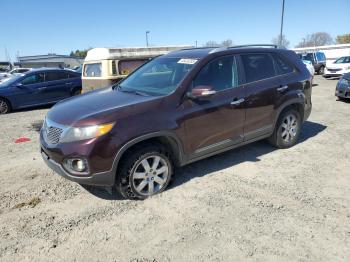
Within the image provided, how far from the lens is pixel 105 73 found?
9.12 metres

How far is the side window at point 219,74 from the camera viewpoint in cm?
427

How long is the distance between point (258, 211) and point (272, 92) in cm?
216

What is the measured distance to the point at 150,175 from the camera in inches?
154

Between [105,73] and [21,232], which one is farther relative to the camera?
[105,73]

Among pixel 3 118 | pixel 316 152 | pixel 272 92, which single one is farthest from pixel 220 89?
pixel 3 118

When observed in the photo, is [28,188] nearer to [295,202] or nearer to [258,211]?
[258,211]

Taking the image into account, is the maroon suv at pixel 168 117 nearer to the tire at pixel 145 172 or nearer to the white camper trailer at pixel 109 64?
the tire at pixel 145 172

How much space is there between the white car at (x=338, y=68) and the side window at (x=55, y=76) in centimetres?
1452

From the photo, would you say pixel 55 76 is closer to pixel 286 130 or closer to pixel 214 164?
pixel 214 164

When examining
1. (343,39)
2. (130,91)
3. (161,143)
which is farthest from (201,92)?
(343,39)

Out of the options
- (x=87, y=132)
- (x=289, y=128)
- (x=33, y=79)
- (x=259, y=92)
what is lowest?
(x=289, y=128)

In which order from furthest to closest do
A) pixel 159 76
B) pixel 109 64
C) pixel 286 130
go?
pixel 109 64
pixel 286 130
pixel 159 76

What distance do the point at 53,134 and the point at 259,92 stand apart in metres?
2.98

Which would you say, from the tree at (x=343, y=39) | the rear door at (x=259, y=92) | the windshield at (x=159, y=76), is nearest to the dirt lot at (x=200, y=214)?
the rear door at (x=259, y=92)
